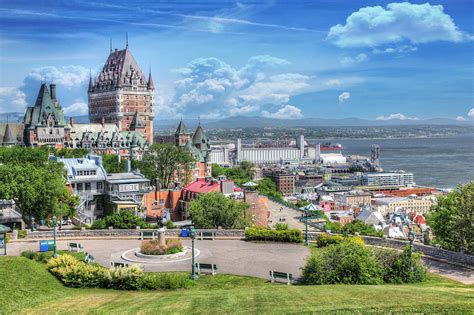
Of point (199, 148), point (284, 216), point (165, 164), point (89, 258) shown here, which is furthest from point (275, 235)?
point (199, 148)

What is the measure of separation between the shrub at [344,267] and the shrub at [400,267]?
566mm

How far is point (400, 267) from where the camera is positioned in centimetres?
2552

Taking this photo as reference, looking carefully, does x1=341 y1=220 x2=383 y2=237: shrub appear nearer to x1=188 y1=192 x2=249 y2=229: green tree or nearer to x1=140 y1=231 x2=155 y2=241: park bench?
x1=188 y1=192 x2=249 y2=229: green tree

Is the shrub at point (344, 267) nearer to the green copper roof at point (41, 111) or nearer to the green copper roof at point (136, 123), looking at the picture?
the green copper roof at point (41, 111)

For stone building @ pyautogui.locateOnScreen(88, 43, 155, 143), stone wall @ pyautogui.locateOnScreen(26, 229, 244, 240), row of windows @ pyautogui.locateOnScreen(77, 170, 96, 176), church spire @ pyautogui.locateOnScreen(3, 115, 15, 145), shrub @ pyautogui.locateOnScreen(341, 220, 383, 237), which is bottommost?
shrub @ pyautogui.locateOnScreen(341, 220, 383, 237)

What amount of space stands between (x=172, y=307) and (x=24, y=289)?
6725 millimetres

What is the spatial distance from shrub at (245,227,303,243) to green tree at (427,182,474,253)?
9207 mm

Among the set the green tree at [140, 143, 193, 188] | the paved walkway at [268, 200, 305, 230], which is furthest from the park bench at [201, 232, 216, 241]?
the green tree at [140, 143, 193, 188]

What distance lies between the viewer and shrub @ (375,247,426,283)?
83.1 feet

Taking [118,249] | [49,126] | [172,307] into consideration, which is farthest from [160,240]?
[49,126]

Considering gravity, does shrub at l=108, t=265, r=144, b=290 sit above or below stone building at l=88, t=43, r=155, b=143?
below

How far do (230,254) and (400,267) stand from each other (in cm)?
1104

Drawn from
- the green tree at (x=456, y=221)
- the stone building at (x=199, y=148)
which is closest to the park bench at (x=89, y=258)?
the green tree at (x=456, y=221)

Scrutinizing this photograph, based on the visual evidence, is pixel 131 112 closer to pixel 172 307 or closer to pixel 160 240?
pixel 160 240
